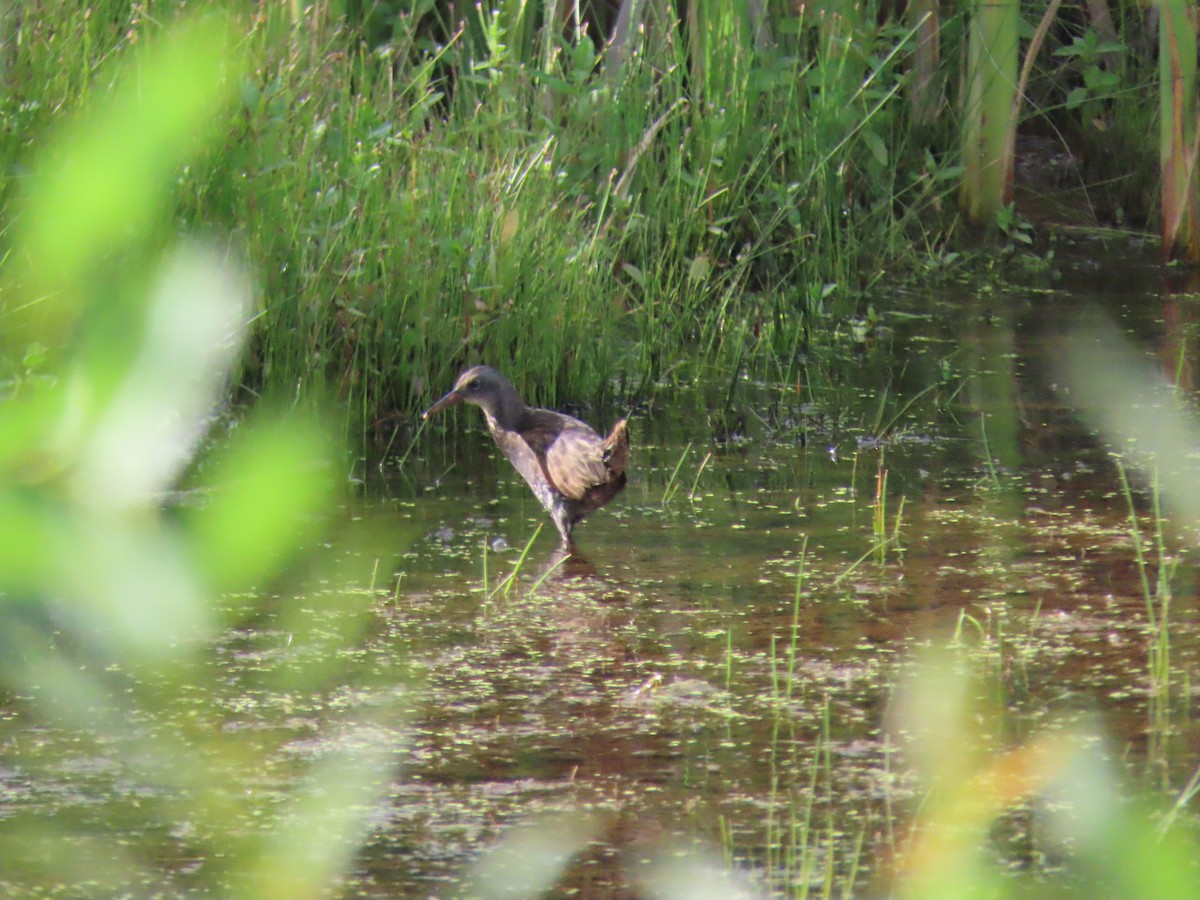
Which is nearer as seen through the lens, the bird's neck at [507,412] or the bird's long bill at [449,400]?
the bird's neck at [507,412]

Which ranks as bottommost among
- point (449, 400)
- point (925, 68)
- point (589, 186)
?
point (449, 400)

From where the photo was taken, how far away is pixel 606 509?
4.91 m

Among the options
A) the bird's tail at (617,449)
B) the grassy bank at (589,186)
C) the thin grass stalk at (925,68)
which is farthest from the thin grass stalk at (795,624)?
the thin grass stalk at (925,68)

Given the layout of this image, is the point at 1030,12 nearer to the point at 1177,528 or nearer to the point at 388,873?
the point at 1177,528

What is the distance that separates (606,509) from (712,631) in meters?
1.15

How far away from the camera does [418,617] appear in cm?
393

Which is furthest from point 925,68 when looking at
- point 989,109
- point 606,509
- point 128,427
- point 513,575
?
point 128,427

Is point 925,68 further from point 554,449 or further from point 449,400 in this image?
point 554,449

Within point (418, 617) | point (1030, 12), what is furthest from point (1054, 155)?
point (418, 617)

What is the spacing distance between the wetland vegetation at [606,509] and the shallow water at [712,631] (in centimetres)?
1

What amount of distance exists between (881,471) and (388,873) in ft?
8.89

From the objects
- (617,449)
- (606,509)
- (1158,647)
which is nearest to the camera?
(1158,647)

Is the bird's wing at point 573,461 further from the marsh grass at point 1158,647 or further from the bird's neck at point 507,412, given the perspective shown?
the marsh grass at point 1158,647

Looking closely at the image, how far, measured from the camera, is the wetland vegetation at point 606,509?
785 millimetres
